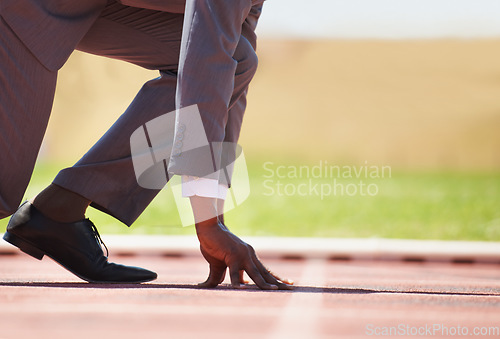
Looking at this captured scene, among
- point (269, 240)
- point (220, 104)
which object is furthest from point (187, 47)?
point (269, 240)

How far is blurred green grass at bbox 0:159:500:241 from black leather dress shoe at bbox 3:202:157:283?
3.83 metres

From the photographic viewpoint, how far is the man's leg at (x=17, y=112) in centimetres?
167

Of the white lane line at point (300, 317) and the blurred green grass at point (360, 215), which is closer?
the white lane line at point (300, 317)

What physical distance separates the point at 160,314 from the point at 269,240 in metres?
2.56

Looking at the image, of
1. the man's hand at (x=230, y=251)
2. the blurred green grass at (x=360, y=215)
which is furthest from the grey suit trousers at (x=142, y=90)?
the blurred green grass at (x=360, y=215)

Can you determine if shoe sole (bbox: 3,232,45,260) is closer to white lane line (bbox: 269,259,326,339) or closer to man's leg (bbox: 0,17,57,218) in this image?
man's leg (bbox: 0,17,57,218)

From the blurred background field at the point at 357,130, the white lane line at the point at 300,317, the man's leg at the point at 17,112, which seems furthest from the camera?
the blurred background field at the point at 357,130

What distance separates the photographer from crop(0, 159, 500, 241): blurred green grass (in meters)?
5.87

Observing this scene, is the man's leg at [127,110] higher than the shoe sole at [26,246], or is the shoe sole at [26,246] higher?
the man's leg at [127,110]

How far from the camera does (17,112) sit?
169cm

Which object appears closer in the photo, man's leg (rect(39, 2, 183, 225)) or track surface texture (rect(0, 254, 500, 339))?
track surface texture (rect(0, 254, 500, 339))

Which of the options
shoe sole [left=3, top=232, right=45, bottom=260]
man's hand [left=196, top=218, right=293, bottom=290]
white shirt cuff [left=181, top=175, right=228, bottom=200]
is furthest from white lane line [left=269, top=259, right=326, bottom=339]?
shoe sole [left=3, top=232, right=45, bottom=260]

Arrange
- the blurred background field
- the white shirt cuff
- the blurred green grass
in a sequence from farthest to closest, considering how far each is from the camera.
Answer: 1. the blurred background field
2. the blurred green grass
3. the white shirt cuff

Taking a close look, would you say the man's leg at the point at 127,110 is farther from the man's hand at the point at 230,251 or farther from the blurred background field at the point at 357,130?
the blurred background field at the point at 357,130
